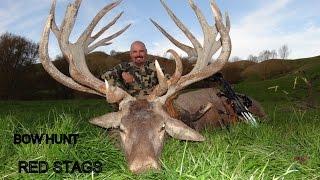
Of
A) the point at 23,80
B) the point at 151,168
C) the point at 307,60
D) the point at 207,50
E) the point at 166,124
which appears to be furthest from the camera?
the point at 307,60

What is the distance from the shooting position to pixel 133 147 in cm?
550

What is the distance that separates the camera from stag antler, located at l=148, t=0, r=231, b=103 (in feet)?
21.7

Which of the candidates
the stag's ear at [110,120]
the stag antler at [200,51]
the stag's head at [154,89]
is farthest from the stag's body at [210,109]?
the stag's ear at [110,120]

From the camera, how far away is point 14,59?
47562 millimetres

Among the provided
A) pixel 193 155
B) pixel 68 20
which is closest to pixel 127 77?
pixel 68 20

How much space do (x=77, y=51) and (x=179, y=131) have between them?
233 cm

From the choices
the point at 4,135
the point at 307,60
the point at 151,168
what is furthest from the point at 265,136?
the point at 307,60

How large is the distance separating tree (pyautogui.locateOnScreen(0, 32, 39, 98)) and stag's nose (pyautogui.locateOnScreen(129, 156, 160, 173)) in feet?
136

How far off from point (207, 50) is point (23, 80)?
134 ft

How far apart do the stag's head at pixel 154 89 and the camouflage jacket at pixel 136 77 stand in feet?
1.70

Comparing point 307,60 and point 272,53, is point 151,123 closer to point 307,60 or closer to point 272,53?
point 307,60

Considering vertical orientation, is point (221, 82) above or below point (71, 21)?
below

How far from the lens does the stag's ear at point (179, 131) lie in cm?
609

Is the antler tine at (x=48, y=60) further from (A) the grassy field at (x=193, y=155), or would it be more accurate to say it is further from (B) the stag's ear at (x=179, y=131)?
(B) the stag's ear at (x=179, y=131)
